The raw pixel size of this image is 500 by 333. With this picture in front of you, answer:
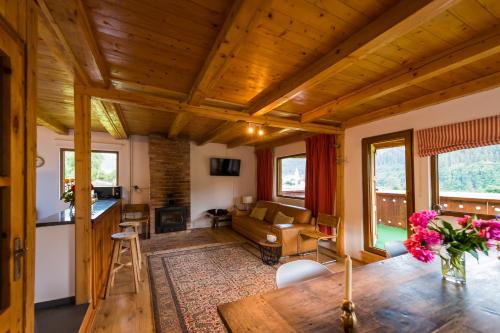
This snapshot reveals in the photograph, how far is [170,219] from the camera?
5.29m

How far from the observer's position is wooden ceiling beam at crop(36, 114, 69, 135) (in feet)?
11.8

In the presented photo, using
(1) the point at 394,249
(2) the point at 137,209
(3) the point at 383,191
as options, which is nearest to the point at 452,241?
(1) the point at 394,249

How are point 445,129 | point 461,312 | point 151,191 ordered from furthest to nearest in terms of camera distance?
point 151,191 → point 445,129 → point 461,312

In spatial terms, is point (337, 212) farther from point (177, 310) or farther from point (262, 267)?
point (177, 310)

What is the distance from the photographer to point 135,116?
12.4 feet

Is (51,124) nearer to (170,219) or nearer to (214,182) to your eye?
(170,219)

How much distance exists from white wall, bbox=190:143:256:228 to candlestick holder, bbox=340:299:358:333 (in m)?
5.43

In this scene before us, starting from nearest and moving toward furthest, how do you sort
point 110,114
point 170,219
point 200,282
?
point 200,282, point 110,114, point 170,219

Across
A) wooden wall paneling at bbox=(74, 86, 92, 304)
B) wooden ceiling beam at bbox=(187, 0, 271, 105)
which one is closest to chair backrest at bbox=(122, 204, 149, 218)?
wooden wall paneling at bbox=(74, 86, 92, 304)

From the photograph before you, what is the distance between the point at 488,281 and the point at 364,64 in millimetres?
1809

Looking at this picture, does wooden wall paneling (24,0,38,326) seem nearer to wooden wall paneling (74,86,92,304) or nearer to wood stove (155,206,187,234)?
wooden wall paneling (74,86,92,304)

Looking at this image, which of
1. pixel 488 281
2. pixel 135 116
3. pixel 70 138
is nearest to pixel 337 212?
pixel 488 281

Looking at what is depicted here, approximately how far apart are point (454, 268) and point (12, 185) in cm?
234

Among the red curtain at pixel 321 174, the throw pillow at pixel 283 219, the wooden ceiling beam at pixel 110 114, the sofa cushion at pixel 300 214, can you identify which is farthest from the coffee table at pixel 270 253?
the wooden ceiling beam at pixel 110 114
